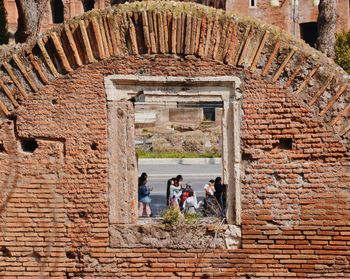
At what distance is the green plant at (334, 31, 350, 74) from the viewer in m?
25.0

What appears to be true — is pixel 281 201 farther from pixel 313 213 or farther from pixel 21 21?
pixel 21 21

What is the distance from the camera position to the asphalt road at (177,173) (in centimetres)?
1749

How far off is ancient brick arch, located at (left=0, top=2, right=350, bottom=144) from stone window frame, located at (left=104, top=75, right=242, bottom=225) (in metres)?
0.25

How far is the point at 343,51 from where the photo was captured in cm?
2617

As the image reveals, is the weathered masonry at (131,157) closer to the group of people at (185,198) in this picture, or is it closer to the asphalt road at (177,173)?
the group of people at (185,198)

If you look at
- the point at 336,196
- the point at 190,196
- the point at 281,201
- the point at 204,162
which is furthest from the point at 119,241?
the point at 204,162

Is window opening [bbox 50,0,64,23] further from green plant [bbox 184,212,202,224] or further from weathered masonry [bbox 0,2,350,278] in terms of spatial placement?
green plant [bbox 184,212,202,224]

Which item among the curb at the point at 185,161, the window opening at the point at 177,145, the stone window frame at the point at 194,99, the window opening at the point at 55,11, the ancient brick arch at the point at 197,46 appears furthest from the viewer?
the window opening at the point at 55,11

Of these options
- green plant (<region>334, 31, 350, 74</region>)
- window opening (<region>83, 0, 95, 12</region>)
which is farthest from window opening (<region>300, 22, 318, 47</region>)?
window opening (<region>83, 0, 95, 12</region>)

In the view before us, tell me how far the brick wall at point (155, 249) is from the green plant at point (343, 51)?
1701 cm

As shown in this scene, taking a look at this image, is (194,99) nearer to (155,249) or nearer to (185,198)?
(155,249)

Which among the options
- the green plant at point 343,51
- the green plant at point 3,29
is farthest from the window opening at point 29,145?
the green plant at point 3,29

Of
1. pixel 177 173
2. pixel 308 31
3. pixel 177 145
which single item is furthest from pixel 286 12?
pixel 177 173

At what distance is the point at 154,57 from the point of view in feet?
25.7
